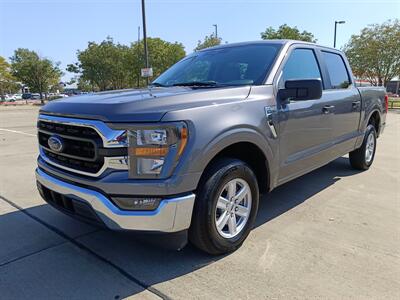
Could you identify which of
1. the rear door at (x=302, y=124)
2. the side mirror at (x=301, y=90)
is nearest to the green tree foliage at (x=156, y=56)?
the rear door at (x=302, y=124)

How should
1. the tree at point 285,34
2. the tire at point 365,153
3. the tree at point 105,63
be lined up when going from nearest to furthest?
the tire at point 365,153 → the tree at point 285,34 → the tree at point 105,63

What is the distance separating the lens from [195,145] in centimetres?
262

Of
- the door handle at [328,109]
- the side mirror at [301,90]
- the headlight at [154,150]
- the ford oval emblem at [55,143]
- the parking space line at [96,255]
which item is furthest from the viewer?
the door handle at [328,109]

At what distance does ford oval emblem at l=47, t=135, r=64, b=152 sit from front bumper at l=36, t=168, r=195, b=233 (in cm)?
50

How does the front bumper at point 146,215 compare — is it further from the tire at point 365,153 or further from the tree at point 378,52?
the tree at point 378,52

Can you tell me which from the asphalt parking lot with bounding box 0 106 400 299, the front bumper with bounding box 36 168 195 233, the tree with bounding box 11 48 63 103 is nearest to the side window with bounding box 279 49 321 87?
the asphalt parking lot with bounding box 0 106 400 299

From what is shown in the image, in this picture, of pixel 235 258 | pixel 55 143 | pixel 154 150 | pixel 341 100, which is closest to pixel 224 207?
pixel 235 258

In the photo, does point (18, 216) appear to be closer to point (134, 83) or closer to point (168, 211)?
point (168, 211)

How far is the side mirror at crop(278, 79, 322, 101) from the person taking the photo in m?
3.29

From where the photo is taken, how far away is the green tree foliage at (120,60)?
38.2m

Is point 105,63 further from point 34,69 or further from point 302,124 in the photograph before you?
point 302,124

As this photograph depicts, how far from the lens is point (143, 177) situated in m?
2.55

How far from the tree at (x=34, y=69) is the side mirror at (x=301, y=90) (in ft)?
162

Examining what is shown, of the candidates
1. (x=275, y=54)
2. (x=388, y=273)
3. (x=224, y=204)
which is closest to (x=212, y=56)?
(x=275, y=54)
